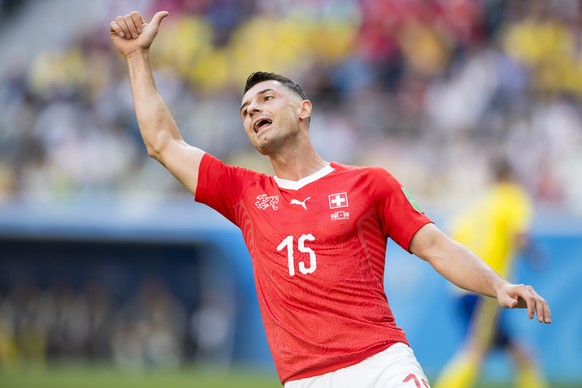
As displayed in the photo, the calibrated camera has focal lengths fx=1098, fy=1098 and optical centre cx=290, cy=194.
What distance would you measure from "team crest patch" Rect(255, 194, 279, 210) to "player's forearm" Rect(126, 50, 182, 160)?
2.03ft

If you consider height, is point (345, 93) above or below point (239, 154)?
above

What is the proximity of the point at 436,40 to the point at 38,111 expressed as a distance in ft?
23.4

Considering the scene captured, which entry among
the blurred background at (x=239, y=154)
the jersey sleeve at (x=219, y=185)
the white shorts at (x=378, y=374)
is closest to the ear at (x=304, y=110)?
the jersey sleeve at (x=219, y=185)

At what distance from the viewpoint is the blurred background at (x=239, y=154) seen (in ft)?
52.5

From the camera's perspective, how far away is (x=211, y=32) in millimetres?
20391

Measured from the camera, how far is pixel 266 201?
229 inches

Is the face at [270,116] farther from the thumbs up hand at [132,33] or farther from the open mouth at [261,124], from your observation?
the thumbs up hand at [132,33]

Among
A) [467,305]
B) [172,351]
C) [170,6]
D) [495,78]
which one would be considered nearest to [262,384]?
[467,305]

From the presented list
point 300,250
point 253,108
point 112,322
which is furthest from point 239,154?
point 300,250

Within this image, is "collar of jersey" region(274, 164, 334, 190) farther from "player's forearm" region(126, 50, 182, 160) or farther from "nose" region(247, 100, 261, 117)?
"player's forearm" region(126, 50, 182, 160)

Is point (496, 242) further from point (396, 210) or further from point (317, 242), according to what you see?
point (317, 242)

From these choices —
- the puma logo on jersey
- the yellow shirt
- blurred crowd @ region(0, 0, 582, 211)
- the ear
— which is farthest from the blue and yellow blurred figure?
the puma logo on jersey

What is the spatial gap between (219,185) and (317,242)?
672mm

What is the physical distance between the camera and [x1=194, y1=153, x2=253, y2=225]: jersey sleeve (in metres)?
5.88
